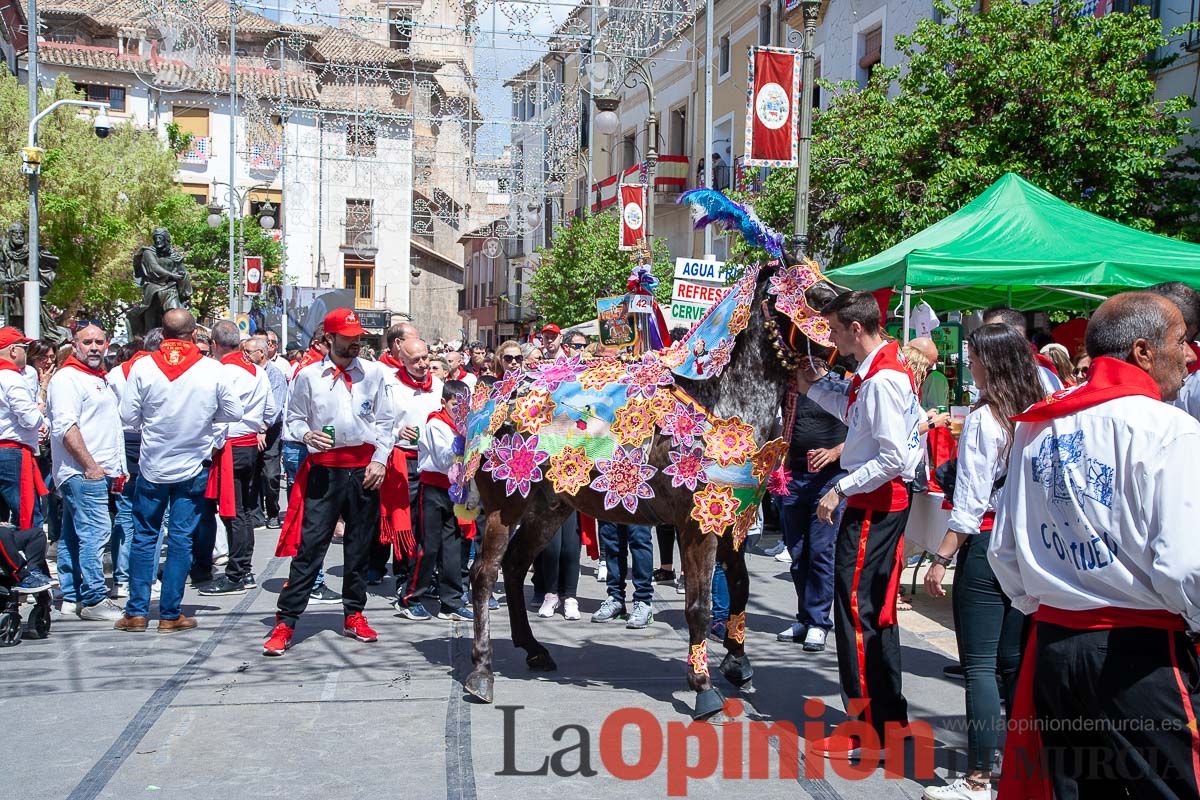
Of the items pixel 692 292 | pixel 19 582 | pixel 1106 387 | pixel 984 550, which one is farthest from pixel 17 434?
pixel 692 292

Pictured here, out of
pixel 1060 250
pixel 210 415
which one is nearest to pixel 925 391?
pixel 1060 250

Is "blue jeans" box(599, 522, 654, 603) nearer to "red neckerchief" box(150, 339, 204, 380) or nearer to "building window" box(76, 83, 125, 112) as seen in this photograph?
"red neckerchief" box(150, 339, 204, 380)

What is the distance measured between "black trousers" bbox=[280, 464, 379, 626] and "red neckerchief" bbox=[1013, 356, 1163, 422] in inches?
201

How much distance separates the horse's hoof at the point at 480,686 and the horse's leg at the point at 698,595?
3.62 feet

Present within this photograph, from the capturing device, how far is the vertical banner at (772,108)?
38.8 feet

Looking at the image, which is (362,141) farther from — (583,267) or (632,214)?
(632,214)

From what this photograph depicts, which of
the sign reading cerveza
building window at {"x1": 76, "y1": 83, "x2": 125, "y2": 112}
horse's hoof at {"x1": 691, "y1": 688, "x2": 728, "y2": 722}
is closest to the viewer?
horse's hoof at {"x1": 691, "y1": 688, "x2": 728, "y2": 722}

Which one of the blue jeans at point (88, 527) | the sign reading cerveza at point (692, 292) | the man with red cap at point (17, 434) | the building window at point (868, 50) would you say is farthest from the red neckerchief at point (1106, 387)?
the building window at point (868, 50)

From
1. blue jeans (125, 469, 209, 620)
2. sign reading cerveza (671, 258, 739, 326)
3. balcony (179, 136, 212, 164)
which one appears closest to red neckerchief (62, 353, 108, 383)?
blue jeans (125, 469, 209, 620)

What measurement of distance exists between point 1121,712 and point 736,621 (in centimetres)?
346

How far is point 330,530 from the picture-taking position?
7316mm

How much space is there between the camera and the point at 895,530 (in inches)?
207

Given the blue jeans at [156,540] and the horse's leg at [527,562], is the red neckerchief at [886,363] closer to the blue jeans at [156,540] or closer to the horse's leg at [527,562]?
the horse's leg at [527,562]

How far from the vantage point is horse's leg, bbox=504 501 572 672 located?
22.5 ft
